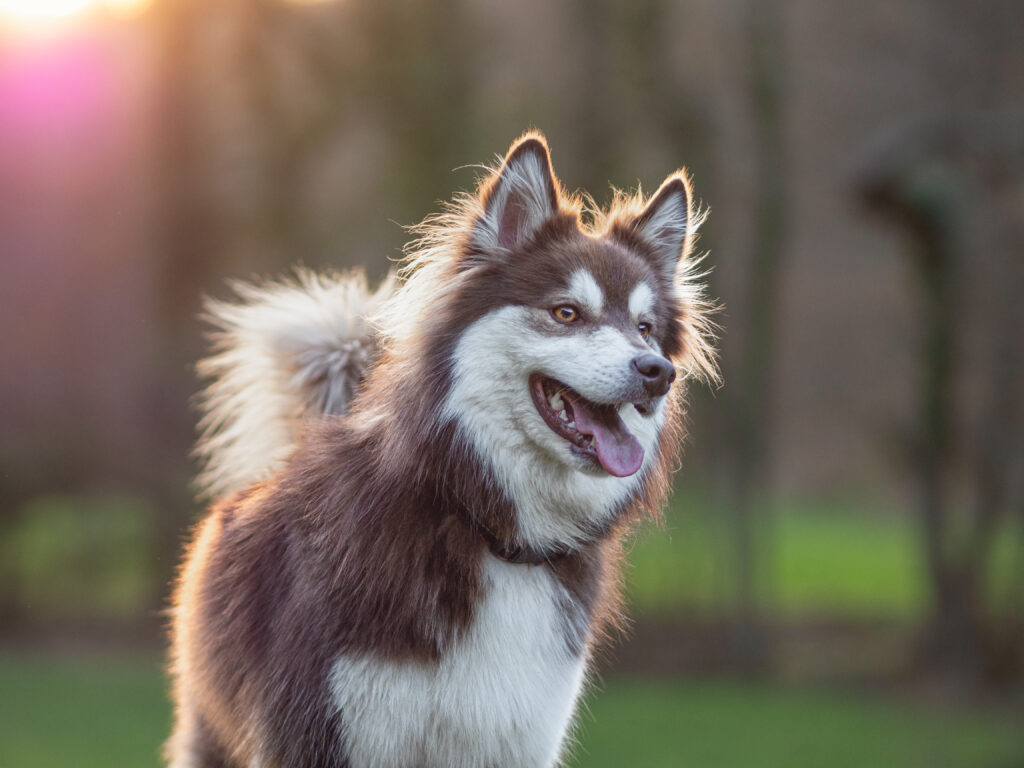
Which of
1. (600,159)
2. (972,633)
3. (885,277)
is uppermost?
(600,159)

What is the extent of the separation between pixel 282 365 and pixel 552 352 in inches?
53.8

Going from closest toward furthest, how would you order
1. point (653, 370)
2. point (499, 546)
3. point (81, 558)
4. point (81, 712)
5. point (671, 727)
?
1. point (653, 370)
2. point (499, 546)
3. point (81, 712)
4. point (671, 727)
5. point (81, 558)

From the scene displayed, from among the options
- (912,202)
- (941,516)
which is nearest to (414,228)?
(912,202)

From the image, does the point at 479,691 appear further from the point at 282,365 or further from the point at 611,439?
the point at 282,365

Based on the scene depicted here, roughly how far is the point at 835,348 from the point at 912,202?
16.6 ft

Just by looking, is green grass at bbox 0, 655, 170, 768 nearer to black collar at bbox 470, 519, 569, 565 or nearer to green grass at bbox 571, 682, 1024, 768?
green grass at bbox 571, 682, 1024, 768

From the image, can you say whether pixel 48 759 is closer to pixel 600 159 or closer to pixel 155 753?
pixel 155 753

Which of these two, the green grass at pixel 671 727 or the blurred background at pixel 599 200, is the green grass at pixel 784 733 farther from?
the blurred background at pixel 599 200

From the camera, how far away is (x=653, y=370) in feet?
9.49

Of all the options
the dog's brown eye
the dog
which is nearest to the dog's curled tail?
the dog

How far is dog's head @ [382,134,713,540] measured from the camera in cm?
295

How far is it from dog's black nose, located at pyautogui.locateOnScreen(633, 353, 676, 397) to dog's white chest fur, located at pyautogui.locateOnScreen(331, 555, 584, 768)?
2.17 feet

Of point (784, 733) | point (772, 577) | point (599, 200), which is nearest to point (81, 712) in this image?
point (784, 733)

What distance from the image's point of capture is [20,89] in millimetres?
11680
